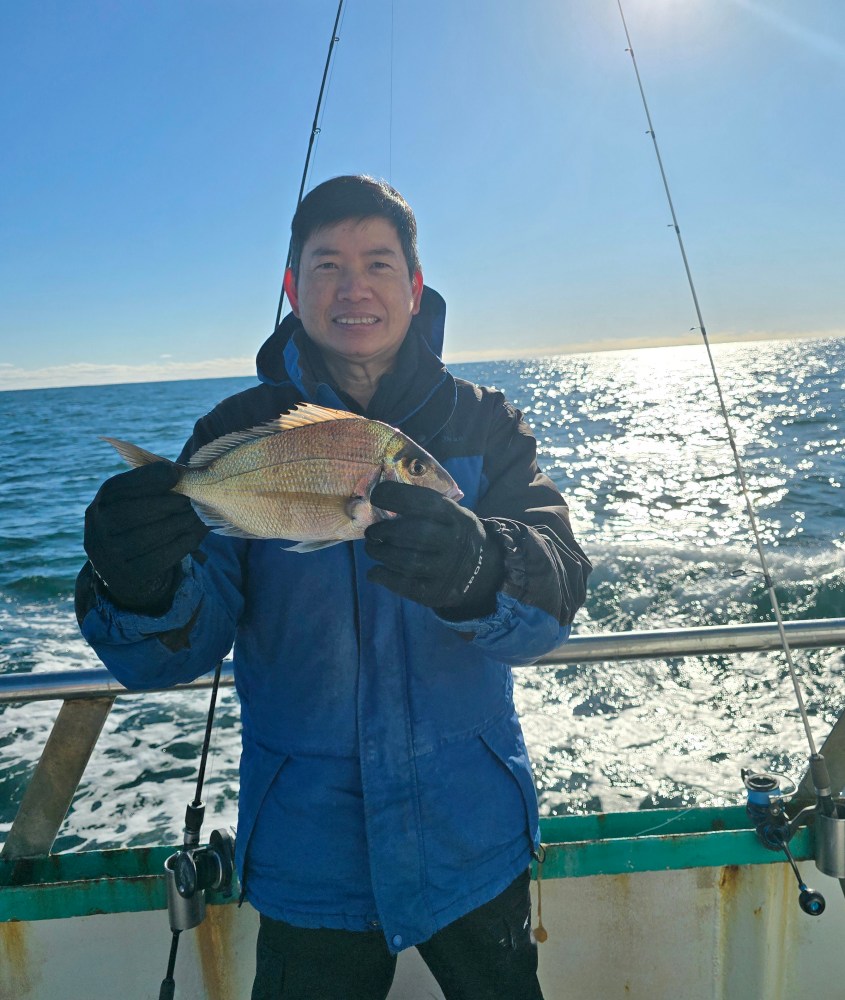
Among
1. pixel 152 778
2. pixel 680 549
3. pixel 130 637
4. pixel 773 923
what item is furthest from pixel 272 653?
pixel 680 549

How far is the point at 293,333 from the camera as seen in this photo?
219cm

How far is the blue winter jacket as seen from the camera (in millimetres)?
1758

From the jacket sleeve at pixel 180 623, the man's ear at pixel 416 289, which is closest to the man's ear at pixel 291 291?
the man's ear at pixel 416 289

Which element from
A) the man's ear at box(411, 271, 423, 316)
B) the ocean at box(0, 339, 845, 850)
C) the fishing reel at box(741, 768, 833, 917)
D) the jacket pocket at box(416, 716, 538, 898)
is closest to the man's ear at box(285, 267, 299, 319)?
the man's ear at box(411, 271, 423, 316)

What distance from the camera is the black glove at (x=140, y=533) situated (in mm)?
1671

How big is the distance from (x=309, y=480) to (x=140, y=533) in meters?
0.41

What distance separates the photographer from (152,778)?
6.31 metres

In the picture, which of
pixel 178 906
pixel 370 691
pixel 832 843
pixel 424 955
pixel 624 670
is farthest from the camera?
pixel 624 670

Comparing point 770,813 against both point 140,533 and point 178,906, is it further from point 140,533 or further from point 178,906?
point 140,533

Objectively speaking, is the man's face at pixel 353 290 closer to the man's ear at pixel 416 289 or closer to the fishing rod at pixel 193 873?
the man's ear at pixel 416 289

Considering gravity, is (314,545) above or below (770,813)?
above

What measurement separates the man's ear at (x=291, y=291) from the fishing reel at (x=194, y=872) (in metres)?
1.51

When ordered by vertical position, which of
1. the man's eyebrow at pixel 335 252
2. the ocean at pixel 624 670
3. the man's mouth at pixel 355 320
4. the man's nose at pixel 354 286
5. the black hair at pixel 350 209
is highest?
the black hair at pixel 350 209

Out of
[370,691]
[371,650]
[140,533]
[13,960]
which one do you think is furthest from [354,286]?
[13,960]
